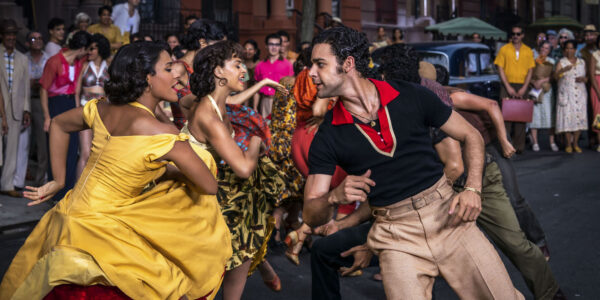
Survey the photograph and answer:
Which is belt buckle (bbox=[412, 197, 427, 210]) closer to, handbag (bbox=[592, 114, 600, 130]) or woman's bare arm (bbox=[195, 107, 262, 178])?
woman's bare arm (bbox=[195, 107, 262, 178])

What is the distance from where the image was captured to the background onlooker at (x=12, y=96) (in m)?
9.23

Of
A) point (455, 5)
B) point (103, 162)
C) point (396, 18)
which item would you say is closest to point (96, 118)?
point (103, 162)

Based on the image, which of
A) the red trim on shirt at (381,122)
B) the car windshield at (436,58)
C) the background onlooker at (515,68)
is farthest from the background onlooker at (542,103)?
the red trim on shirt at (381,122)

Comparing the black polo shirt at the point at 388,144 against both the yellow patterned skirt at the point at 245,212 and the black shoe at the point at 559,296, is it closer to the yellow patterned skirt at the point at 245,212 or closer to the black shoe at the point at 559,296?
the yellow patterned skirt at the point at 245,212

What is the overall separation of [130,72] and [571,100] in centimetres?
1251

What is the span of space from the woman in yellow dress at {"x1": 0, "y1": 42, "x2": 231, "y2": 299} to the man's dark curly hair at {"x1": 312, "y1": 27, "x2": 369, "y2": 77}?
2.59 ft

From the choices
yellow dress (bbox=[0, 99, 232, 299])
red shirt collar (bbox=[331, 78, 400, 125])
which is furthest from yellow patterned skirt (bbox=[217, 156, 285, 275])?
red shirt collar (bbox=[331, 78, 400, 125])

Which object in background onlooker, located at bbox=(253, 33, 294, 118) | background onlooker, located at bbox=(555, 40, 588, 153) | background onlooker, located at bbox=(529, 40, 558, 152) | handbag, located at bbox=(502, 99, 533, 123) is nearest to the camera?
handbag, located at bbox=(502, 99, 533, 123)

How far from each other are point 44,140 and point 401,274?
748cm

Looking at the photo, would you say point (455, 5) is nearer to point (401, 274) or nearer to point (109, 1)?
point (109, 1)

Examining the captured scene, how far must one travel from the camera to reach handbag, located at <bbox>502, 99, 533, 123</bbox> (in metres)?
8.19

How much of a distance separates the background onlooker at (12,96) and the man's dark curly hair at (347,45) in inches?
261

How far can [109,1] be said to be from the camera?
15805 millimetres

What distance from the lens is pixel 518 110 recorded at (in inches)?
327
